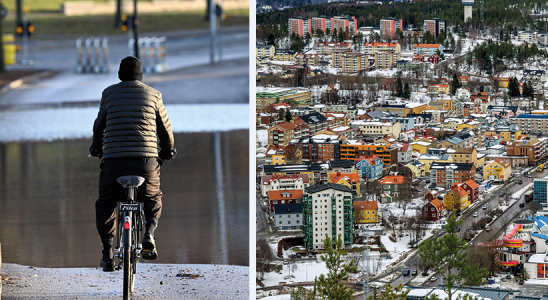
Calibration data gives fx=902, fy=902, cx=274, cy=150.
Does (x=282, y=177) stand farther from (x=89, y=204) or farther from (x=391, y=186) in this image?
Result: (x=89, y=204)

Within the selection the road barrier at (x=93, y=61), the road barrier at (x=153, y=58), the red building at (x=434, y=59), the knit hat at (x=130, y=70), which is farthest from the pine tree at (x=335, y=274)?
the road barrier at (x=93, y=61)

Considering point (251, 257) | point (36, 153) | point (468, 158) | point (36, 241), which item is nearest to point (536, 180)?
point (468, 158)

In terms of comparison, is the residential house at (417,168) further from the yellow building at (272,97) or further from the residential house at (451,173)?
the yellow building at (272,97)

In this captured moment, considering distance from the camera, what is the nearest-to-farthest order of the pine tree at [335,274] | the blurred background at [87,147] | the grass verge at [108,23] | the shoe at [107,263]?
the shoe at [107,263], the pine tree at [335,274], the blurred background at [87,147], the grass verge at [108,23]

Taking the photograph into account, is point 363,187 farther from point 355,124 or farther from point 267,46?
point 267,46

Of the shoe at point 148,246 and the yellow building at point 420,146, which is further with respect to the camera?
the yellow building at point 420,146

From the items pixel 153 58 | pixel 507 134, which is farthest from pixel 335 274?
pixel 153 58
